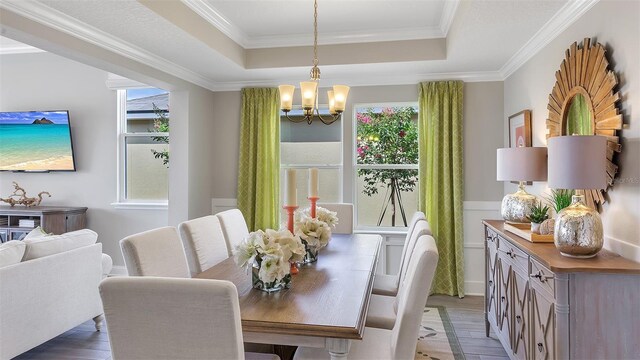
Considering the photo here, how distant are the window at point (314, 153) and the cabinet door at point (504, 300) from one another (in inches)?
87.7

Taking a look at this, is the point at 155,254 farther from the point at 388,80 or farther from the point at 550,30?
the point at 388,80

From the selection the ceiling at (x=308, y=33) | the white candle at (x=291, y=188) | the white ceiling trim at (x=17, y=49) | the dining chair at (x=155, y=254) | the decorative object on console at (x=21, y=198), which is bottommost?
the dining chair at (x=155, y=254)

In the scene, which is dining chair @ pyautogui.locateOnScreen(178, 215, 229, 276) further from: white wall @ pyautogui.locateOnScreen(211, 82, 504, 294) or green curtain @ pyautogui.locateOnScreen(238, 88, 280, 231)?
white wall @ pyautogui.locateOnScreen(211, 82, 504, 294)

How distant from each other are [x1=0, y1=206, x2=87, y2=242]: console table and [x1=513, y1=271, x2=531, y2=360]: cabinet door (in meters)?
4.92

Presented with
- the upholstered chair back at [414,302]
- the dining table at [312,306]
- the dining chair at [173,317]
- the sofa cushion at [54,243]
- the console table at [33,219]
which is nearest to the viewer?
the dining chair at [173,317]

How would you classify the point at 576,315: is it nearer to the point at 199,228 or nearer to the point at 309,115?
the point at 309,115

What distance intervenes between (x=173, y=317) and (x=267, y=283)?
2.09 feet

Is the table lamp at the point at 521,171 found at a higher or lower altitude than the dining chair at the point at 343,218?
higher

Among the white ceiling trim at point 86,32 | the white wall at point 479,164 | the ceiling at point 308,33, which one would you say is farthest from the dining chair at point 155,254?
the white wall at point 479,164

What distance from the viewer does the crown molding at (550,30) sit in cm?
249

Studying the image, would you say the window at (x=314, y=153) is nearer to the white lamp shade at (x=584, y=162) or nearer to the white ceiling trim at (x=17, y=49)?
the white lamp shade at (x=584, y=162)

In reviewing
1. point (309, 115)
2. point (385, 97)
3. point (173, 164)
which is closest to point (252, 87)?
point (173, 164)

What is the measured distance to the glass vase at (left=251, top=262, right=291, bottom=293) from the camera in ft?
6.15

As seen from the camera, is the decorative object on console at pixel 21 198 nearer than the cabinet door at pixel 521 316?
No
